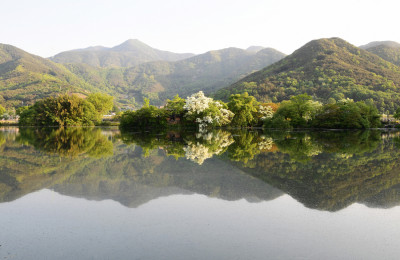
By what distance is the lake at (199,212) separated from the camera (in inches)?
191

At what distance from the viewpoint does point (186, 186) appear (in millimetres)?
9461

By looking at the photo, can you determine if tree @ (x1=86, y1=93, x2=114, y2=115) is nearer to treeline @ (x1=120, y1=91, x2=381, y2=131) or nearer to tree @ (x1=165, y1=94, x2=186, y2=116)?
treeline @ (x1=120, y1=91, x2=381, y2=131)

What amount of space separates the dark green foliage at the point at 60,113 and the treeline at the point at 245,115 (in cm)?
1917

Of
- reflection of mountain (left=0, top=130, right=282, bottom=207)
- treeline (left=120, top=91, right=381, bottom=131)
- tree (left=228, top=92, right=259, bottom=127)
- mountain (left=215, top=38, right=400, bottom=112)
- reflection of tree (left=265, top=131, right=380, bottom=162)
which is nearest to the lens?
reflection of mountain (left=0, top=130, right=282, bottom=207)

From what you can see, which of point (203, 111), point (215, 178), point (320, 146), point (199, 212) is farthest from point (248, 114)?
point (199, 212)

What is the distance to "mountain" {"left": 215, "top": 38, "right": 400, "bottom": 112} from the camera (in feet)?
342

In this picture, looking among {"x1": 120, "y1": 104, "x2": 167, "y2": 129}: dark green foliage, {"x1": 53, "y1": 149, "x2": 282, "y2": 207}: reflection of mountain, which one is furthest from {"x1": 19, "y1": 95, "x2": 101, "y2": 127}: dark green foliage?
{"x1": 53, "y1": 149, "x2": 282, "y2": 207}: reflection of mountain

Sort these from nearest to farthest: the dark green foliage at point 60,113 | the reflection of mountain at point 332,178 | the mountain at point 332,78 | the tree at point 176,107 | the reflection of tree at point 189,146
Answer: the reflection of mountain at point 332,178
the reflection of tree at point 189,146
the tree at point 176,107
the dark green foliage at point 60,113
the mountain at point 332,78

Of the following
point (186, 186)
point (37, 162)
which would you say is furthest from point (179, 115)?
point (186, 186)

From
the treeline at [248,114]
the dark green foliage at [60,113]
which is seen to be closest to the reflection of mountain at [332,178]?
the treeline at [248,114]

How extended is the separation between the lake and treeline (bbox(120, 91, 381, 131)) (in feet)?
139

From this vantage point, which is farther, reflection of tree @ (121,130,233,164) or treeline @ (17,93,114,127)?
treeline @ (17,93,114,127)

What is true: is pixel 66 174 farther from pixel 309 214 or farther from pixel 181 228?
pixel 309 214

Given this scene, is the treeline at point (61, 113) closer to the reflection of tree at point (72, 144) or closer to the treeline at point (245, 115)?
the treeline at point (245, 115)
